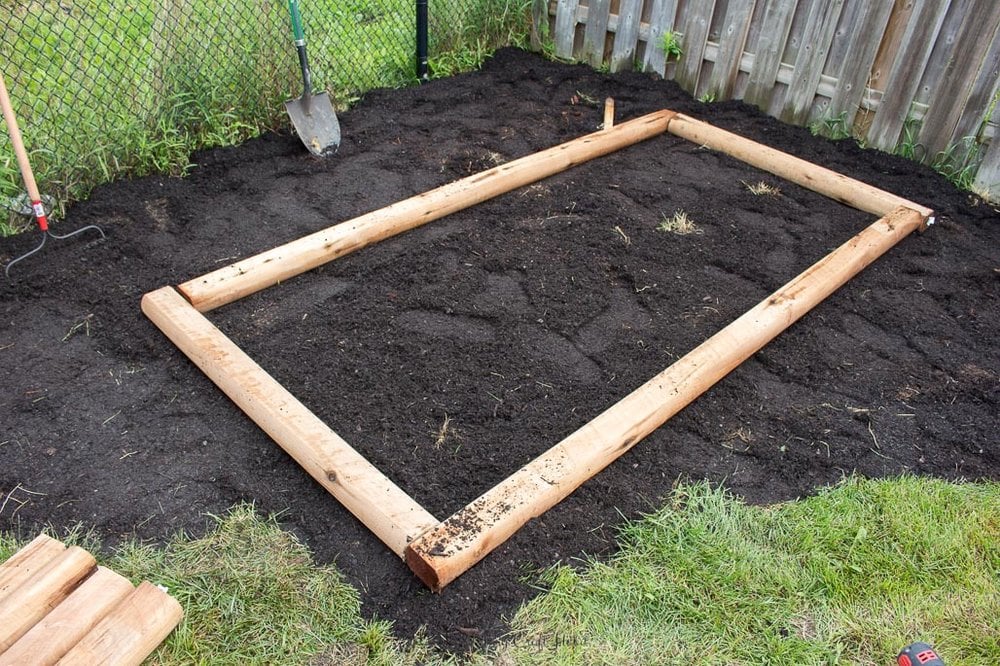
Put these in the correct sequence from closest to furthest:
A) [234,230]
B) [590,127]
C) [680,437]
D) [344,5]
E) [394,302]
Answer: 1. [680,437]
2. [394,302]
3. [234,230]
4. [590,127]
5. [344,5]

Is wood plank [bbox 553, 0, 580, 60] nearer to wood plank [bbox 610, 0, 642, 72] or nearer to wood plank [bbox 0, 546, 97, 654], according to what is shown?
wood plank [bbox 610, 0, 642, 72]

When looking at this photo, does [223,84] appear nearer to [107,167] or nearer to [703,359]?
[107,167]

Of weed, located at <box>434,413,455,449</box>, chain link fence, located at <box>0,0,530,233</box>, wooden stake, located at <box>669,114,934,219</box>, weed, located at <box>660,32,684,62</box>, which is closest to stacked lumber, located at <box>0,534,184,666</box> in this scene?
weed, located at <box>434,413,455,449</box>

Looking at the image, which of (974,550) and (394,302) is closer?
(974,550)

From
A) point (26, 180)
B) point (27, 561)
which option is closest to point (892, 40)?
point (26, 180)

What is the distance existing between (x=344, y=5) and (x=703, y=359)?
4560 millimetres

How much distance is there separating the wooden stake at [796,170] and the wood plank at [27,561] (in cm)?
387

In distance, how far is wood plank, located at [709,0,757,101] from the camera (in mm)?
4668

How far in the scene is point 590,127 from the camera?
4.71m

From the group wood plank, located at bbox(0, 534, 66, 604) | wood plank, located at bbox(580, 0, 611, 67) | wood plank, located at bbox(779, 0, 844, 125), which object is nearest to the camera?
wood plank, located at bbox(0, 534, 66, 604)

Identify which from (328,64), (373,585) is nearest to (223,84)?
(328,64)

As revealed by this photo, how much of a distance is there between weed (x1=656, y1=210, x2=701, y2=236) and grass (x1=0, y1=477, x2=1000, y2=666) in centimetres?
170

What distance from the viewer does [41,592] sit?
1859mm

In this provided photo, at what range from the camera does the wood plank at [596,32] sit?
210 inches
